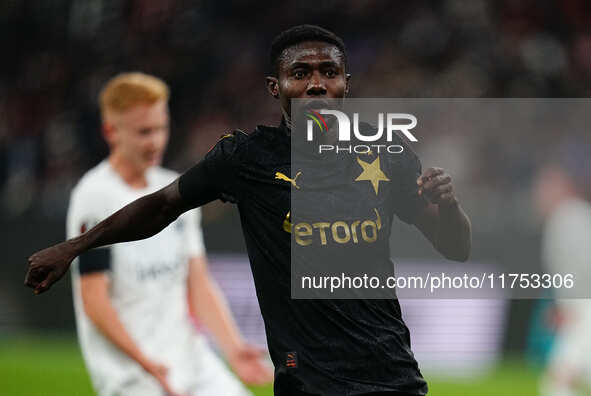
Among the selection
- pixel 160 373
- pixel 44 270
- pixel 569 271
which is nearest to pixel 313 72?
pixel 44 270

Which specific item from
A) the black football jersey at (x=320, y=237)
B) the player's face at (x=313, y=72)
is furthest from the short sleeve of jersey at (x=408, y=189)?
the player's face at (x=313, y=72)

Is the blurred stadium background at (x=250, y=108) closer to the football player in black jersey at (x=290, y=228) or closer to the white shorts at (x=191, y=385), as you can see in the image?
the white shorts at (x=191, y=385)

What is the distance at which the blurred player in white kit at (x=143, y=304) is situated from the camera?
20.9ft

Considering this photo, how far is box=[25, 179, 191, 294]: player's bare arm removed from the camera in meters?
4.12

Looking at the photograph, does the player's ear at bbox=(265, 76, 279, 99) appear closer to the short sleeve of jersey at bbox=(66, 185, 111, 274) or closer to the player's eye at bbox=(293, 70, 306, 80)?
the player's eye at bbox=(293, 70, 306, 80)

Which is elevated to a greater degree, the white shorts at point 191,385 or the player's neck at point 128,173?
the player's neck at point 128,173

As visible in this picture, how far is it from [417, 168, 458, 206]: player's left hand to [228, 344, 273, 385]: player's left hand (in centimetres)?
228

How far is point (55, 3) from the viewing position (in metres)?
16.8

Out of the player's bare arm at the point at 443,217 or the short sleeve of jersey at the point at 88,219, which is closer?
the player's bare arm at the point at 443,217

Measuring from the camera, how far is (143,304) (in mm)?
6617

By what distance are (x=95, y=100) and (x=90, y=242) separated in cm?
1146

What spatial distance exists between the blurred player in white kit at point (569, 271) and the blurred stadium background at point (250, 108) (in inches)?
21.2

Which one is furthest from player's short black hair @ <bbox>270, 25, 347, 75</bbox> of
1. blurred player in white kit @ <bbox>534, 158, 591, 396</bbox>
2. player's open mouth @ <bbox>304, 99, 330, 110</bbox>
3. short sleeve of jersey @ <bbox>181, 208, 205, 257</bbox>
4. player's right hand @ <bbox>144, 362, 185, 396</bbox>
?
blurred player in white kit @ <bbox>534, 158, 591, 396</bbox>

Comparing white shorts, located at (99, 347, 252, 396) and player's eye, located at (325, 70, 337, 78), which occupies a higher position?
player's eye, located at (325, 70, 337, 78)
